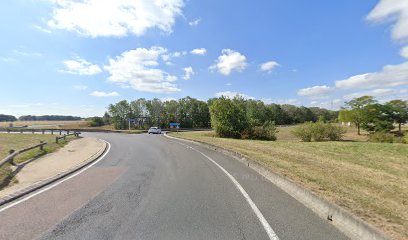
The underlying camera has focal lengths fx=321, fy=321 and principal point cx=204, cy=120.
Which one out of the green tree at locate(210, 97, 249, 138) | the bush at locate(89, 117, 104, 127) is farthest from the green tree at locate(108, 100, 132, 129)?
the green tree at locate(210, 97, 249, 138)

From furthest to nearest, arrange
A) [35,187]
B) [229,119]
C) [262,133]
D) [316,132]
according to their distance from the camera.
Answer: [229,119]
[262,133]
[316,132]
[35,187]

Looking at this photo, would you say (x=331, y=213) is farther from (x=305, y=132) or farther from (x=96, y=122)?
(x=96, y=122)

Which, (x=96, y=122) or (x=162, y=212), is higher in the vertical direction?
(x=96, y=122)

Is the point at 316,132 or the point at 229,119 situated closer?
the point at 316,132

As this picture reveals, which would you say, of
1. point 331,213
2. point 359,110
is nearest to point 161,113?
point 359,110

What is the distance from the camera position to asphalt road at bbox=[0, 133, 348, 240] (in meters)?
5.32

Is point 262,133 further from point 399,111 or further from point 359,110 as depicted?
point 399,111

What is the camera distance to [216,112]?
4334 centimetres

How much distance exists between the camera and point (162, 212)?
21.4 ft

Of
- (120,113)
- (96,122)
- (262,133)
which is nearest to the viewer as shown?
(262,133)

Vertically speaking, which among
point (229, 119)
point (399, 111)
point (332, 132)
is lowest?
point (332, 132)

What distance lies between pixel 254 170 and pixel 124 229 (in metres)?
8.37

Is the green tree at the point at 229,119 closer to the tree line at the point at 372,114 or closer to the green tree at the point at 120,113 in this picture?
the tree line at the point at 372,114

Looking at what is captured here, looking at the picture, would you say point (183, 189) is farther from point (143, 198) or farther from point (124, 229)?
point (124, 229)
